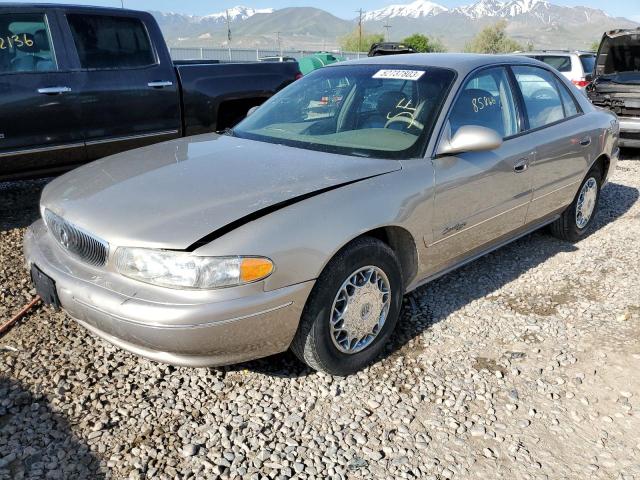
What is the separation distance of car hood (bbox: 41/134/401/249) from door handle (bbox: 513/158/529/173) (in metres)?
1.11

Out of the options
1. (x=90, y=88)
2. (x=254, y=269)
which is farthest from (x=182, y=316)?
(x=90, y=88)

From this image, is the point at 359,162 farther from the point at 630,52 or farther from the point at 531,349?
the point at 630,52

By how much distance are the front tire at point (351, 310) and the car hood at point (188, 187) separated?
384 mm

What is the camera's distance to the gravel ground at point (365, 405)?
2318mm

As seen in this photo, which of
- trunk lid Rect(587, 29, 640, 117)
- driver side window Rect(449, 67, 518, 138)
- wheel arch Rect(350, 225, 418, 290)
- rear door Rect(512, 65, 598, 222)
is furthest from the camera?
trunk lid Rect(587, 29, 640, 117)

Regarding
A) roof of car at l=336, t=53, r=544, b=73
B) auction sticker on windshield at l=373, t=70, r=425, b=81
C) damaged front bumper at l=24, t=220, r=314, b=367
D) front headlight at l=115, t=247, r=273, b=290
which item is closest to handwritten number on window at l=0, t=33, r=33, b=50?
roof of car at l=336, t=53, r=544, b=73

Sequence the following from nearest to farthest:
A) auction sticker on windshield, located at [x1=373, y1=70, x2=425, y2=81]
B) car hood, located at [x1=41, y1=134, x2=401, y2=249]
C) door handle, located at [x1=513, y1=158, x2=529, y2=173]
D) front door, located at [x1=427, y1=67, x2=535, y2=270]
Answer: car hood, located at [x1=41, y1=134, x2=401, y2=249] → front door, located at [x1=427, y1=67, x2=535, y2=270] → auction sticker on windshield, located at [x1=373, y1=70, x2=425, y2=81] → door handle, located at [x1=513, y1=158, x2=529, y2=173]

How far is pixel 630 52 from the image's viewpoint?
366 inches

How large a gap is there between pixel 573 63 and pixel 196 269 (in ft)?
36.6

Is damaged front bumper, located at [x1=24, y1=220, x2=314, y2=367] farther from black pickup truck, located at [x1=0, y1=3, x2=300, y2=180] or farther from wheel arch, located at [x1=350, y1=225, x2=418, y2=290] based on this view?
black pickup truck, located at [x1=0, y1=3, x2=300, y2=180]

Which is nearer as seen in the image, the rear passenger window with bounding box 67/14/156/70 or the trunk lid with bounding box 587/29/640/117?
the rear passenger window with bounding box 67/14/156/70

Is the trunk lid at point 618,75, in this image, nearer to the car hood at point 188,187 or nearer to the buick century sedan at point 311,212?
the buick century sedan at point 311,212

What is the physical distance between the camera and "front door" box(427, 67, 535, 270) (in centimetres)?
319

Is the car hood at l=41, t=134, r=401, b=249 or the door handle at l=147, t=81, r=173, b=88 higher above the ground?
the door handle at l=147, t=81, r=173, b=88
